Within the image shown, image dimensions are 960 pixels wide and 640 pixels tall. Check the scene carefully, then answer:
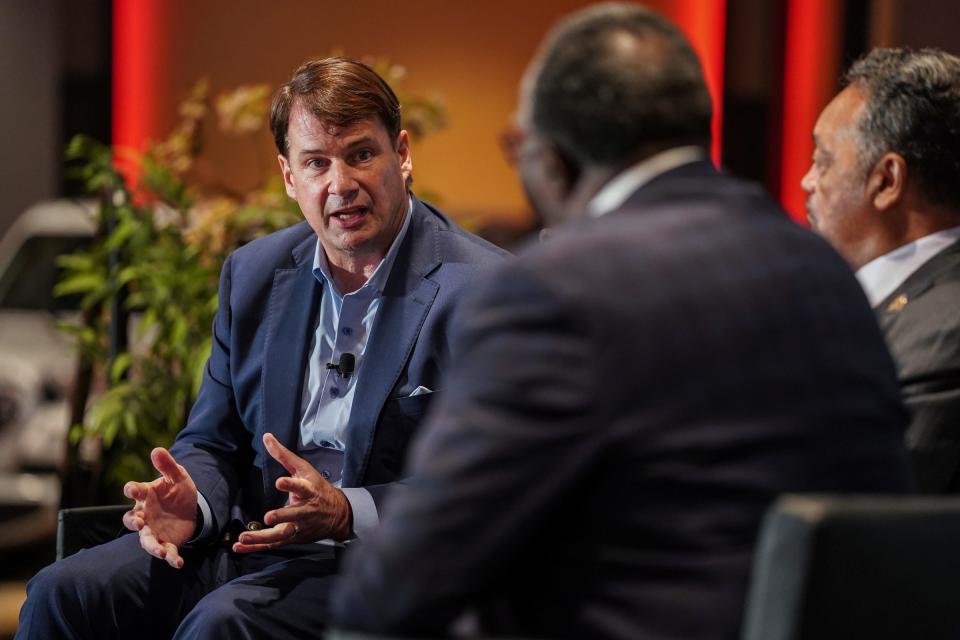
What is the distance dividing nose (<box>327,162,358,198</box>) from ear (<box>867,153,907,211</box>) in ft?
2.90

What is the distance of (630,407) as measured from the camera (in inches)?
46.5

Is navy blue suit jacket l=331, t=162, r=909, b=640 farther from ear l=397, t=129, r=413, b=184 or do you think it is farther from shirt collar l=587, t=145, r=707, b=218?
ear l=397, t=129, r=413, b=184

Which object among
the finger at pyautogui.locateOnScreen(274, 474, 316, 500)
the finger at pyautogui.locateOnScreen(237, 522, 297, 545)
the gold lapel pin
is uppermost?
the gold lapel pin

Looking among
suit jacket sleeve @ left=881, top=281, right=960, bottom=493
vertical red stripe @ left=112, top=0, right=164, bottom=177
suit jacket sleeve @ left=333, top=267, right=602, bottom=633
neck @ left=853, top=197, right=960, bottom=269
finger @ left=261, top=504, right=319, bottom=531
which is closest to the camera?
suit jacket sleeve @ left=333, top=267, right=602, bottom=633

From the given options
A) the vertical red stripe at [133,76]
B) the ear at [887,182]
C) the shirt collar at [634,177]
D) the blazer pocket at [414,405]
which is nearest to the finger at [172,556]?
the blazer pocket at [414,405]

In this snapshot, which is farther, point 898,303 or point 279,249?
point 279,249

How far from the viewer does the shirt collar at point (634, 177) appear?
1318 millimetres

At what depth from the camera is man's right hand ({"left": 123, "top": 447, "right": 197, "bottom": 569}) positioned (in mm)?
2141

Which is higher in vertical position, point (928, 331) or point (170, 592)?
point (928, 331)

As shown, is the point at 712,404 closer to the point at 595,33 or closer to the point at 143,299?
the point at 595,33

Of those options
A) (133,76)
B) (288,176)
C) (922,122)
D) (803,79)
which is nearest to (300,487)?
(288,176)

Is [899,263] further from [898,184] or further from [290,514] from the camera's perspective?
[290,514]

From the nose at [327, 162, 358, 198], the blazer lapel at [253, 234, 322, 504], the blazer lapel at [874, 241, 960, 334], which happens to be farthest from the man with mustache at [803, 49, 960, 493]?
the blazer lapel at [253, 234, 322, 504]

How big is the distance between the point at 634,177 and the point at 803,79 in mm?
5054
